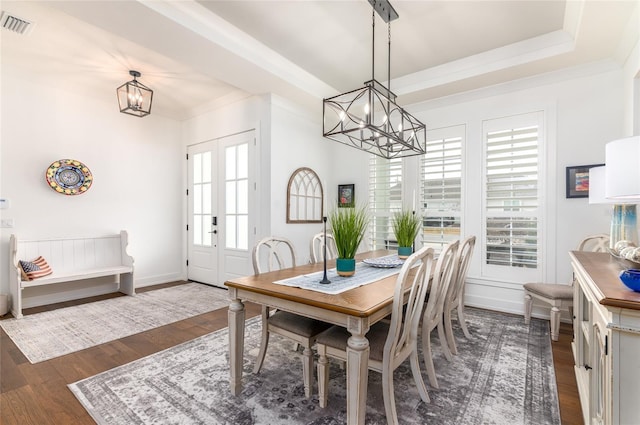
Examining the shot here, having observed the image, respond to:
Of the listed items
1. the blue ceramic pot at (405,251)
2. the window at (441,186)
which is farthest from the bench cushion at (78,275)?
the window at (441,186)

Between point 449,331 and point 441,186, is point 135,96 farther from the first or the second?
point 449,331

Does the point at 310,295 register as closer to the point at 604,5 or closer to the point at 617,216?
→ the point at 617,216

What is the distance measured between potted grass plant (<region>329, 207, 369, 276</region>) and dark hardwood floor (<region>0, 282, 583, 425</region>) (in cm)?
147

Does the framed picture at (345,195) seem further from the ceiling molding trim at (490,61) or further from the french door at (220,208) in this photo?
the ceiling molding trim at (490,61)

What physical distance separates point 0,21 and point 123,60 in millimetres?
892

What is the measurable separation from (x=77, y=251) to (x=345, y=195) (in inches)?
149

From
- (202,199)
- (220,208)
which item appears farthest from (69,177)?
(220,208)

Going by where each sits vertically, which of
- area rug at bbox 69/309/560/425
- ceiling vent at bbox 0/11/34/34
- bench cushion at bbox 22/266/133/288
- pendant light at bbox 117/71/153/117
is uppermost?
ceiling vent at bbox 0/11/34/34

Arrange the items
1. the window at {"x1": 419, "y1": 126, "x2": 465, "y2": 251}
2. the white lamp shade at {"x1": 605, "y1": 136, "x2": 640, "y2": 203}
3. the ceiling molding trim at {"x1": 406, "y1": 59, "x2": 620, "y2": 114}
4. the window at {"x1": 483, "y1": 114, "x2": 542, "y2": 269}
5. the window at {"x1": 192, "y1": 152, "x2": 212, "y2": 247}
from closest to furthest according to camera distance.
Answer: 1. the white lamp shade at {"x1": 605, "y1": 136, "x2": 640, "y2": 203}
2. the ceiling molding trim at {"x1": 406, "y1": 59, "x2": 620, "y2": 114}
3. the window at {"x1": 483, "y1": 114, "x2": 542, "y2": 269}
4. the window at {"x1": 419, "y1": 126, "x2": 465, "y2": 251}
5. the window at {"x1": 192, "y1": 152, "x2": 212, "y2": 247}

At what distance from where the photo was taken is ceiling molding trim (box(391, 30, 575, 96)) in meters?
2.82

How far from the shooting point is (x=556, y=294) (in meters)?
2.71

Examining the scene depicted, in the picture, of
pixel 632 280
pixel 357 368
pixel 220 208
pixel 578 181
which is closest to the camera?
pixel 632 280

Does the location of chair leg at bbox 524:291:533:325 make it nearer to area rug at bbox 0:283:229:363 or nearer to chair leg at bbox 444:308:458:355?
chair leg at bbox 444:308:458:355

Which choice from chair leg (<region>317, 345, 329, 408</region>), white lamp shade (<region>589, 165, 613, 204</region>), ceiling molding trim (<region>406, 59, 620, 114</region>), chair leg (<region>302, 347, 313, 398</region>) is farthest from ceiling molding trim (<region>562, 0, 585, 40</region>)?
chair leg (<region>302, 347, 313, 398</region>)
